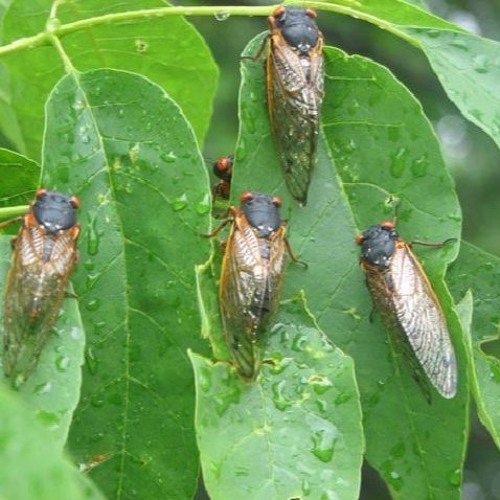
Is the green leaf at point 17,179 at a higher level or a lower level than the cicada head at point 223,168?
higher

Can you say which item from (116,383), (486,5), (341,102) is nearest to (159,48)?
(341,102)

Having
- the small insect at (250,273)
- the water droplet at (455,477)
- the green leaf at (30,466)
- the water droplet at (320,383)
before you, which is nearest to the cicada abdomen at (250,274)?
the small insect at (250,273)

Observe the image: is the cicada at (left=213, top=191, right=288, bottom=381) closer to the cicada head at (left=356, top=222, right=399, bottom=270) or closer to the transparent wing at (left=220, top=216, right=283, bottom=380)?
the transparent wing at (left=220, top=216, right=283, bottom=380)

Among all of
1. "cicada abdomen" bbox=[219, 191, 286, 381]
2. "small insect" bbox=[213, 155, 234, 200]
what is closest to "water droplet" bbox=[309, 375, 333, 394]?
"cicada abdomen" bbox=[219, 191, 286, 381]

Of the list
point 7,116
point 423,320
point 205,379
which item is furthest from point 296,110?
point 7,116

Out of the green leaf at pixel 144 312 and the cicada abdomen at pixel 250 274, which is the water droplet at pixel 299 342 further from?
the green leaf at pixel 144 312
